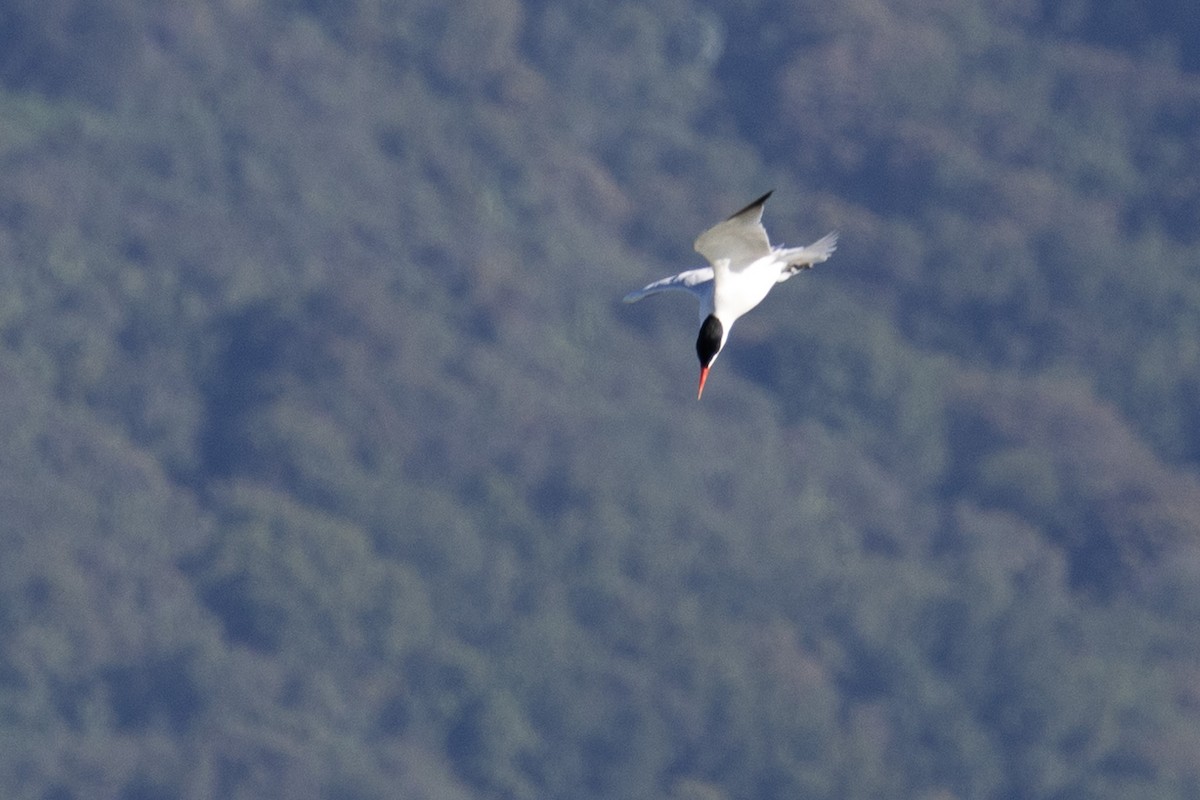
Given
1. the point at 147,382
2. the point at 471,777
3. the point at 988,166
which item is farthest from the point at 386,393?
the point at 988,166

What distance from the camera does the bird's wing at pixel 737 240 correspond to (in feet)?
41.9

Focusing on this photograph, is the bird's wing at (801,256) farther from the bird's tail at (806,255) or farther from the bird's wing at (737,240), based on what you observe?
the bird's wing at (737,240)

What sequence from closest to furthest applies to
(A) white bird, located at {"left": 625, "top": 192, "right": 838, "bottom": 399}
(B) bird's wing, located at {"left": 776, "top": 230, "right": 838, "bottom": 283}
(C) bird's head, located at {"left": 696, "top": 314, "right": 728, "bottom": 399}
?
(A) white bird, located at {"left": 625, "top": 192, "right": 838, "bottom": 399} < (C) bird's head, located at {"left": 696, "top": 314, "right": 728, "bottom": 399} < (B) bird's wing, located at {"left": 776, "top": 230, "right": 838, "bottom": 283}

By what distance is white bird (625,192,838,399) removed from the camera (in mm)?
12977

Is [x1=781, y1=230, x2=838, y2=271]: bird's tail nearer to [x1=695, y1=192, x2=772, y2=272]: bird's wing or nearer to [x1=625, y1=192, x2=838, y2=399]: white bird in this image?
[x1=625, y1=192, x2=838, y2=399]: white bird

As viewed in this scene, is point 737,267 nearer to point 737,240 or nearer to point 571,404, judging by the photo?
point 737,240

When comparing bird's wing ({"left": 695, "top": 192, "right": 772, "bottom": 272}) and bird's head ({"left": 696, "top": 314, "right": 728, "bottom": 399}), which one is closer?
bird's wing ({"left": 695, "top": 192, "right": 772, "bottom": 272})

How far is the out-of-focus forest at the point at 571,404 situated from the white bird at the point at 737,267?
4379 cm

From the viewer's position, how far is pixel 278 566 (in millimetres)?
61312

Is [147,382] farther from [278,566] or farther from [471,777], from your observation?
[471,777]

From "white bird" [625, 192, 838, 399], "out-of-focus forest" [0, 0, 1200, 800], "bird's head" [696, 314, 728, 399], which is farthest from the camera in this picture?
"out-of-focus forest" [0, 0, 1200, 800]

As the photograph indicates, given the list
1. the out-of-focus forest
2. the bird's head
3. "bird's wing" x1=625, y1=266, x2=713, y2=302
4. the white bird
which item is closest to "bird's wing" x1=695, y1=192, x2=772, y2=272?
the white bird

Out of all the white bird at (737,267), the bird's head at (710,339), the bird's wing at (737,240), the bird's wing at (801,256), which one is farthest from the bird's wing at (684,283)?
the bird's wing at (737,240)

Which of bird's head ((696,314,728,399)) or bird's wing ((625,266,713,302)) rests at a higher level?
bird's wing ((625,266,713,302))
